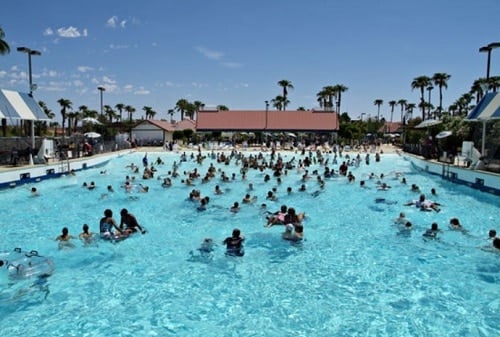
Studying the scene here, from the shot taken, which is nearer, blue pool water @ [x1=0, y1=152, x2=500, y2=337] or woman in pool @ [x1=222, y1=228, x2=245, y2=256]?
blue pool water @ [x1=0, y1=152, x2=500, y2=337]

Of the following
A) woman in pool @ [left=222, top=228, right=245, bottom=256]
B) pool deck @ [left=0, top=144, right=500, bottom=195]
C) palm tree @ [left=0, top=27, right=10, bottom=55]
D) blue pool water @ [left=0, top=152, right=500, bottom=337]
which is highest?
palm tree @ [left=0, top=27, right=10, bottom=55]

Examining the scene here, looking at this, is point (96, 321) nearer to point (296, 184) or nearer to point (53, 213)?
point (53, 213)

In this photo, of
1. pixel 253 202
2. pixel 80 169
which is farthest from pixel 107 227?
pixel 80 169

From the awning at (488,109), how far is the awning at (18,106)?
26903 millimetres

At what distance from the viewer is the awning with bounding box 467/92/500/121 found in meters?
21.5

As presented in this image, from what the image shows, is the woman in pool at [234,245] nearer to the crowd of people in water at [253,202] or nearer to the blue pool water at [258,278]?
the crowd of people in water at [253,202]

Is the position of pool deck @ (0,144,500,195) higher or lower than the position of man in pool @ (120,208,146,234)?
higher

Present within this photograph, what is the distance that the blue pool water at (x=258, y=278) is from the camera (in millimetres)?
6918

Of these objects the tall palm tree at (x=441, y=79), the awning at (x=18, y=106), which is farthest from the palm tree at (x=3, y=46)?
the tall palm tree at (x=441, y=79)

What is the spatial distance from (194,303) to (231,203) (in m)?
9.56

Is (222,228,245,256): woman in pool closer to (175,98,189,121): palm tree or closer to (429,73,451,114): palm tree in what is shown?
(429,73,451,114): palm tree

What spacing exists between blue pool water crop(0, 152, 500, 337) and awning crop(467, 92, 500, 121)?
7628 mm

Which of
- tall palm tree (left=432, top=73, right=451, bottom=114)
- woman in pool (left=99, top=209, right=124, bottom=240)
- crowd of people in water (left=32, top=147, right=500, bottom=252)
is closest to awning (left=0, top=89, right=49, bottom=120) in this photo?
crowd of people in water (left=32, top=147, right=500, bottom=252)

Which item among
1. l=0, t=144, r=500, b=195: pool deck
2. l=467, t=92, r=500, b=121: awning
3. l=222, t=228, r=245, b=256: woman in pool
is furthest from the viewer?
l=467, t=92, r=500, b=121: awning
